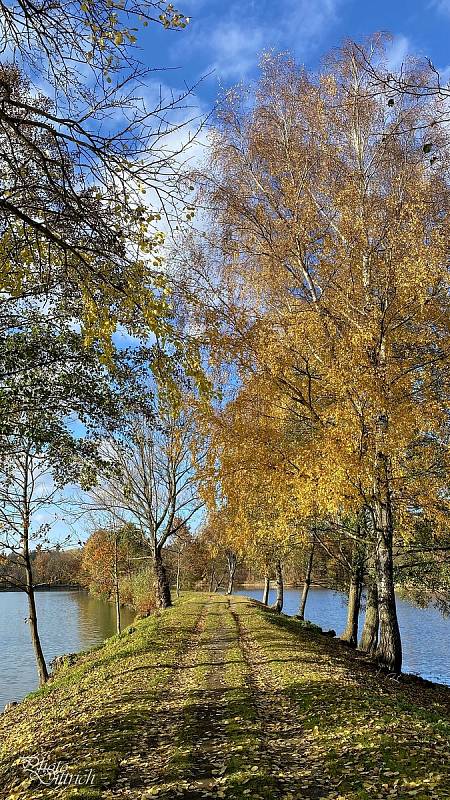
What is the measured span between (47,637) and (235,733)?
83.3ft

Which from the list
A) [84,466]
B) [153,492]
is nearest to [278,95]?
[84,466]

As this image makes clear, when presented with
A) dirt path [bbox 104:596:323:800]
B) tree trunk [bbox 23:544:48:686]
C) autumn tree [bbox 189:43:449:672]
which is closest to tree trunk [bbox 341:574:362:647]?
autumn tree [bbox 189:43:449:672]

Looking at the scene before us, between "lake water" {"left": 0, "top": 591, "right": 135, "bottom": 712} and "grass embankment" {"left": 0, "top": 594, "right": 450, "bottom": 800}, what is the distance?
7.51 metres

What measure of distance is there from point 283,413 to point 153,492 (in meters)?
12.6

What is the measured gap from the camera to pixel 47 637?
1113 inches

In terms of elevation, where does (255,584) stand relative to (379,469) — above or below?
below

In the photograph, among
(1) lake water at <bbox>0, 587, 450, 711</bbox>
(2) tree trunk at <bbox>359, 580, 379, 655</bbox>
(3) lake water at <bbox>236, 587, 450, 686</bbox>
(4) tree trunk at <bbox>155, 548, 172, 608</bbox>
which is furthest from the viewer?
(4) tree trunk at <bbox>155, 548, 172, 608</bbox>

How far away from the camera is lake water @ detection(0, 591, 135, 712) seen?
17.7 metres

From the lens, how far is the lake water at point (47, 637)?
58.0ft

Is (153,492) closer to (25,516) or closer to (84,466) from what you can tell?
(25,516)

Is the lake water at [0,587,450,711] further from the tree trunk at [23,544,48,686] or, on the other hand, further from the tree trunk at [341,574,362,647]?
the tree trunk at [341,574,362,647]

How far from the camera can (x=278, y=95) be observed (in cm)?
1207

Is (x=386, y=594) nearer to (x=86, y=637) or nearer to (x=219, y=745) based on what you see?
(x=219, y=745)

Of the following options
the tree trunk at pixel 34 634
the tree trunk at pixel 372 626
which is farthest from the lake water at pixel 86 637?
the tree trunk at pixel 372 626
